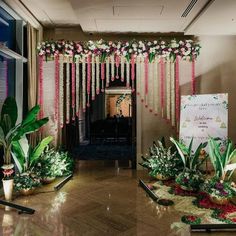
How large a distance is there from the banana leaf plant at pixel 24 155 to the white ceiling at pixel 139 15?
217 centimetres

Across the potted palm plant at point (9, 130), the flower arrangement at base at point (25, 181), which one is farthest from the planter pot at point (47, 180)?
the potted palm plant at point (9, 130)

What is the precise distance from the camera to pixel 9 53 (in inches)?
161

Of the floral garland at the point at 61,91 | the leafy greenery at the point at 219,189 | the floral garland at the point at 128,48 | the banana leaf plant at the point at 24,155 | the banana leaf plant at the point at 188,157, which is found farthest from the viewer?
the floral garland at the point at 61,91

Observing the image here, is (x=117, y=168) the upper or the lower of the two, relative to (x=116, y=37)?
lower

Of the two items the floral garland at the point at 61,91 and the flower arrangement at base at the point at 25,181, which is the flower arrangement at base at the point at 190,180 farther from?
the floral garland at the point at 61,91

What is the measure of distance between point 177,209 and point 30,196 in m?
2.05

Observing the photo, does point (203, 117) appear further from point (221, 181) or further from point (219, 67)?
point (219, 67)

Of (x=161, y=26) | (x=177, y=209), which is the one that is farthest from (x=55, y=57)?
(x=177, y=209)

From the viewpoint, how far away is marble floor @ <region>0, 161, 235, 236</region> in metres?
2.72

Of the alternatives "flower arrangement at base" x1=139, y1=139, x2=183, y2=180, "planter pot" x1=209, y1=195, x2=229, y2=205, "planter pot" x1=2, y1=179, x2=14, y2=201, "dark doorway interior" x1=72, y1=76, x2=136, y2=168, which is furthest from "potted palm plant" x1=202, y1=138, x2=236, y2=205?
"planter pot" x1=2, y1=179, x2=14, y2=201

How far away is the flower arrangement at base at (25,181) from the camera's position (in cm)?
375

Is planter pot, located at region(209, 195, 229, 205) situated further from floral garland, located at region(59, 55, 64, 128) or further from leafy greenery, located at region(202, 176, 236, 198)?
floral garland, located at region(59, 55, 64, 128)

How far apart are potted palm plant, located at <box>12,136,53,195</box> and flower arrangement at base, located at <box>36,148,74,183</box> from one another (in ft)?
0.65

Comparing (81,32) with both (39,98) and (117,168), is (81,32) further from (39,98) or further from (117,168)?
(117,168)
